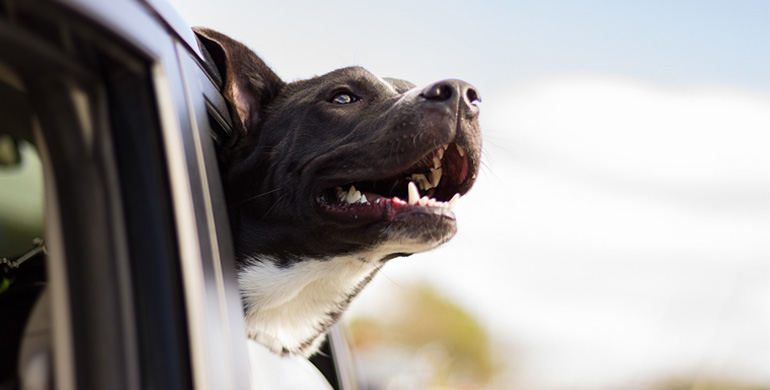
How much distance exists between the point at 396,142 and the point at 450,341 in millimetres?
37732

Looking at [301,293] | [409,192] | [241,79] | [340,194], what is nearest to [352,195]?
[340,194]

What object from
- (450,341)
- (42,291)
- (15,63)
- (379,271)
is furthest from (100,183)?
(450,341)

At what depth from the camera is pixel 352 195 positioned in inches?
103

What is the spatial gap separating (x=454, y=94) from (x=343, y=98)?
0.65 meters

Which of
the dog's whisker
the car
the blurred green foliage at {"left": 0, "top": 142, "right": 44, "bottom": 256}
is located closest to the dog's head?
the dog's whisker

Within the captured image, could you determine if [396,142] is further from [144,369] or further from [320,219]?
[144,369]

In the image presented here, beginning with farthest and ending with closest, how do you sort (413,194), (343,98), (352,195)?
(343,98) < (352,195) < (413,194)

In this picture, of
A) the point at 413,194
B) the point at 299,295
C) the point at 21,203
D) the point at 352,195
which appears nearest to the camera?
the point at 21,203

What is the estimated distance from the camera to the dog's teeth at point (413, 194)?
8.12 ft

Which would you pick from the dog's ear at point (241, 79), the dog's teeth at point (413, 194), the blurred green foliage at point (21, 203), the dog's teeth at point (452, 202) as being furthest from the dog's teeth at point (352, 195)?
the blurred green foliage at point (21, 203)

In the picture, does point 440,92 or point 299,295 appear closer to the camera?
point 440,92

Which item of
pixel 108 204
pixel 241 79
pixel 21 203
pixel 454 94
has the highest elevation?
pixel 241 79

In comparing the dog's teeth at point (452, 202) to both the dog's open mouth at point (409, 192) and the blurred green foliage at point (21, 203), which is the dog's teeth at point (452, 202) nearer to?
the dog's open mouth at point (409, 192)

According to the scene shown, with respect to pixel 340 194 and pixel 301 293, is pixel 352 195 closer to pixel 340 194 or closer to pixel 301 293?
pixel 340 194
